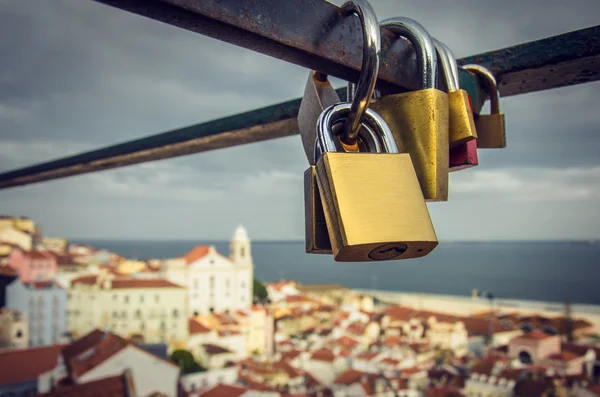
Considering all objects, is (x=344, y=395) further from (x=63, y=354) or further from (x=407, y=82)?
(x=407, y=82)

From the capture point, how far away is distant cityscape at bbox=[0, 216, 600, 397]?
31.0 ft

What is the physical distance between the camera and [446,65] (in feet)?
1.50

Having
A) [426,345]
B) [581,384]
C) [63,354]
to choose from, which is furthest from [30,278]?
[581,384]

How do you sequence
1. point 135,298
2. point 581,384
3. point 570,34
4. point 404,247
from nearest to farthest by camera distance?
point 404,247
point 570,34
point 581,384
point 135,298

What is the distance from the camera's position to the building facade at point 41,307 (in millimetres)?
14641

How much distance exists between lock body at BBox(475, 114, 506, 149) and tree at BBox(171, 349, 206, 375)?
14181mm

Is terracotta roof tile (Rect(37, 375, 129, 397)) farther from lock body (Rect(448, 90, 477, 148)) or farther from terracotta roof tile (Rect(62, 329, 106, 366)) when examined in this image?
lock body (Rect(448, 90, 477, 148))

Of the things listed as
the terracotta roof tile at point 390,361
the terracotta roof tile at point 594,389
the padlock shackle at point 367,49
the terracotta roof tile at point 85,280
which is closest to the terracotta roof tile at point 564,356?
the terracotta roof tile at point 594,389

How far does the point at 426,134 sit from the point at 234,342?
1795cm

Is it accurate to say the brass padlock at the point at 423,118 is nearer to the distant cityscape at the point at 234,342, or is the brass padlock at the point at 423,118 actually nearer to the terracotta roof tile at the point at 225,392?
the distant cityscape at the point at 234,342

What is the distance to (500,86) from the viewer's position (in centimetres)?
54

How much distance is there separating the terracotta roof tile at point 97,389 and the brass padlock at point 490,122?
5.17 meters

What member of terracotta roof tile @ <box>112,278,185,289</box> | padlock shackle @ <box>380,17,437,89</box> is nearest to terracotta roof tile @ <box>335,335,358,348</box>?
terracotta roof tile @ <box>112,278,185,289</box>

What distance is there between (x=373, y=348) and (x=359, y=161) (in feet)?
64.6
